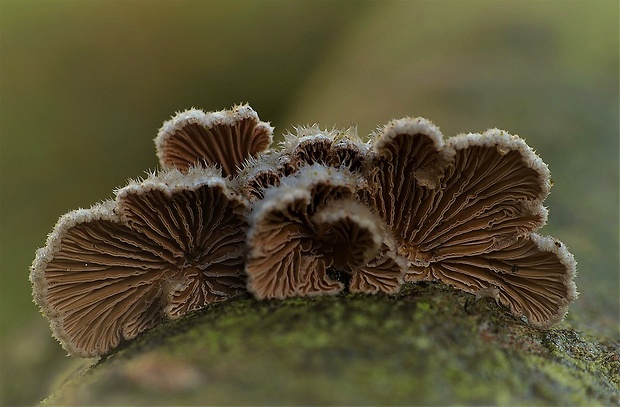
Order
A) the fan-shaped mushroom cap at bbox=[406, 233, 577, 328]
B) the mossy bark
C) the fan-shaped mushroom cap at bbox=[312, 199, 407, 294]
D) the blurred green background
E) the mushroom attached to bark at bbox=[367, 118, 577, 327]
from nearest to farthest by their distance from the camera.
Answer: the mossy bark
the fan-shaped mushroom cap at bbox=[312, 199, 407, 294]
the mushroom attached to bark at bbox=[367, 118, 577, 327]
the fan-shaped mushroom cap at bbox=[406, 233, 577, 328]
the blurred green background

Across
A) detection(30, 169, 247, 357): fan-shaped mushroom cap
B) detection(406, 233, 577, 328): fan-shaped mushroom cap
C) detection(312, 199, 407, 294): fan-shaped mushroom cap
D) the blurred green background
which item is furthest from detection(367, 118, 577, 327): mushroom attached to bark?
the blurred green background

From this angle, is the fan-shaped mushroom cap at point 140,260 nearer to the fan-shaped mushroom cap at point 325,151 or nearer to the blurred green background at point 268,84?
the fan-shaped mushroom cap at point 325,151

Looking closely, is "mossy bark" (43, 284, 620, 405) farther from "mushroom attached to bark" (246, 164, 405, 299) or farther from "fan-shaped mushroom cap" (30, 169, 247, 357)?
"fan-shaped mushroom cap" (30, 169, 247, 357)

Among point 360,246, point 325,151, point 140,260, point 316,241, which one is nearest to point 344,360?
point 360,246

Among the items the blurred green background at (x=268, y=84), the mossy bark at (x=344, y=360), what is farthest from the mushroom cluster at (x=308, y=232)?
the blurred green background at (x=268, y=84)

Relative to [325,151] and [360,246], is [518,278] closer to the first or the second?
[360,246]

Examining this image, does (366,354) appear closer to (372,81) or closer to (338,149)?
(338,149)

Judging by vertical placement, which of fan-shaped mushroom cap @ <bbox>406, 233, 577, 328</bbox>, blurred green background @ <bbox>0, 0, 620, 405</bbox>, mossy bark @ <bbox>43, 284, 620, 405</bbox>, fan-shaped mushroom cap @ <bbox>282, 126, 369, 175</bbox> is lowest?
mossy bark @ <bbox>43, 284, 620, 405</bbox>
